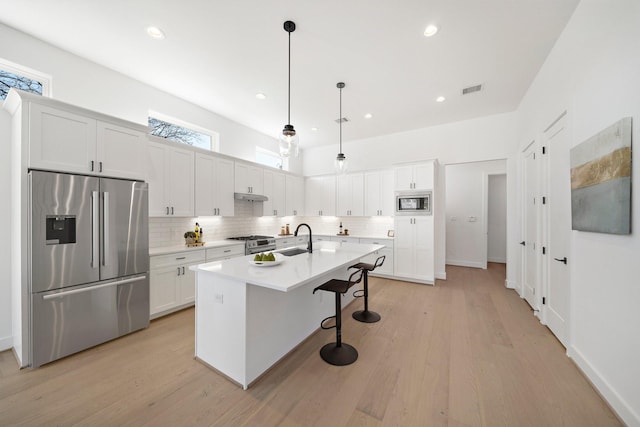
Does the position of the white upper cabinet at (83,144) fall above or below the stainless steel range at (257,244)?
above

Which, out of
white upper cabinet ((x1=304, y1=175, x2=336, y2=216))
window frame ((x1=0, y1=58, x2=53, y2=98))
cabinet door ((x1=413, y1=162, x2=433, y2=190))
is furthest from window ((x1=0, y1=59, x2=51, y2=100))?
cabinet door ((x1=413, y1=162, x2=433, y2=190))

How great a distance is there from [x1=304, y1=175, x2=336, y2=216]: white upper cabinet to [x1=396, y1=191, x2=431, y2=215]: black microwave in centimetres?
172

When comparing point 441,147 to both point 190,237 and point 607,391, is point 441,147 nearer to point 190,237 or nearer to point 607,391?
point 607,391

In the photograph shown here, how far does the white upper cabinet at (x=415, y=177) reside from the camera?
15.3ft

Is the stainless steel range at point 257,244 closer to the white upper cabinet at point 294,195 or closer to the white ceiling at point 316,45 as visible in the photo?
the white upper cabinet at point 294,195

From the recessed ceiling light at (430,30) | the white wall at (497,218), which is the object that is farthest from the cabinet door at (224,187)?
the white wall at (497,218)

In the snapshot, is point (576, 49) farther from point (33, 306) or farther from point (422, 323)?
point (33, 306)

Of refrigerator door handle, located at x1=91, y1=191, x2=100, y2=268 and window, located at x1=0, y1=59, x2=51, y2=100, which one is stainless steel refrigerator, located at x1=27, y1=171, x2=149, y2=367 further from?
window, located at x1=0, y1=59, x2=51, y2=100

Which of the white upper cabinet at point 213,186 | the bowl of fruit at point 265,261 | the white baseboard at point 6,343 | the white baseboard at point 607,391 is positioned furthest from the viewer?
the white upper cabinet at point 213,186

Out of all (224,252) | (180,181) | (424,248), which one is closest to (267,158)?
(180,181)

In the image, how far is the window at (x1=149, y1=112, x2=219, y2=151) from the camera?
3.73 metres

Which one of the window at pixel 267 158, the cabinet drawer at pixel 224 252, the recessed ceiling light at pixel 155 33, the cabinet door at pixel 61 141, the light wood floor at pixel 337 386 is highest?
the recessed ceiling light at pixel 155 33

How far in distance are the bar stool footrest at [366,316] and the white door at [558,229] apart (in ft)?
6.30

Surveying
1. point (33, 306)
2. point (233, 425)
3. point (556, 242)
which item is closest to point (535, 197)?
point (556, 242)
